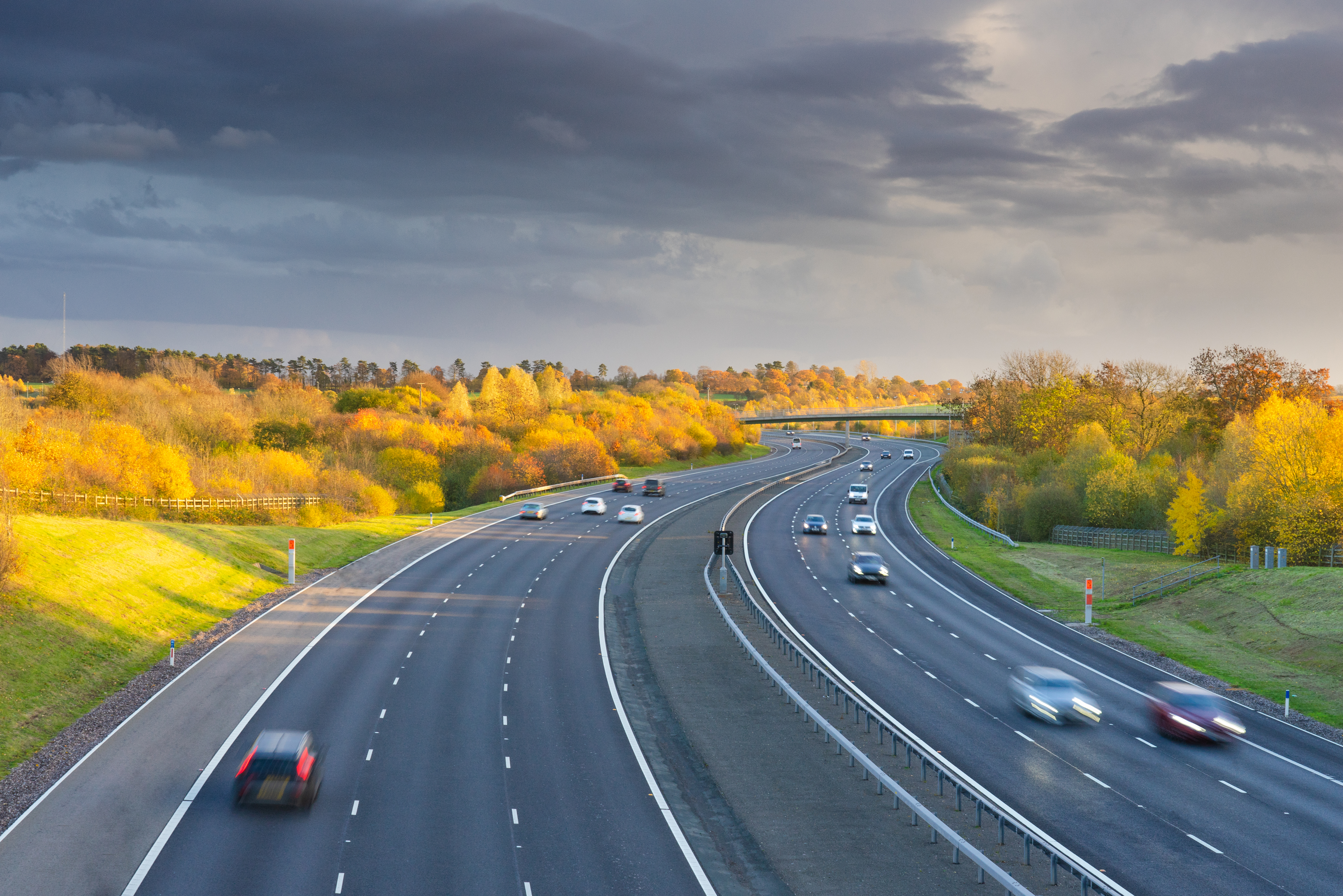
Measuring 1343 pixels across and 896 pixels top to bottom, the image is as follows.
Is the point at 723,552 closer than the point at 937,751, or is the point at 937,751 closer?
the point at 937,751

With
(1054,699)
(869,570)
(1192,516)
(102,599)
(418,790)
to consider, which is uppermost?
(1192,516)

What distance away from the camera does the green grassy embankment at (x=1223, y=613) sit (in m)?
32.0

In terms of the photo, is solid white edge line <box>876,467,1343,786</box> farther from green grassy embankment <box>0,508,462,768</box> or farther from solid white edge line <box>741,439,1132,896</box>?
green grassy embankment <box>0,508,462,768</box>

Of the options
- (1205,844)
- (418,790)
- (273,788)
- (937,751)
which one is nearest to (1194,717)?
(1205,844)

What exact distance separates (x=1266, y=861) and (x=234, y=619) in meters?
35.6

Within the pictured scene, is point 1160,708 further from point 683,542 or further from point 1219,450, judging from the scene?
point 1219,450

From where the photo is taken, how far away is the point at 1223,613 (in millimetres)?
41219

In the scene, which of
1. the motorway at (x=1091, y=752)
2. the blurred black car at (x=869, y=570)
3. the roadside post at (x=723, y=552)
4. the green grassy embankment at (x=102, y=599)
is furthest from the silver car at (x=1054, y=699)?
the green grassy embankment at (x=102, y=599)

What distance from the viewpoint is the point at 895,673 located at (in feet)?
103

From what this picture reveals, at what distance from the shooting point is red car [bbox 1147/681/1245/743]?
24.7 meters

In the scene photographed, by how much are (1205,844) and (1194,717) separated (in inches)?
279

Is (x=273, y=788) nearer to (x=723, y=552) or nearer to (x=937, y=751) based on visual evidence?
(x=937, y=751)

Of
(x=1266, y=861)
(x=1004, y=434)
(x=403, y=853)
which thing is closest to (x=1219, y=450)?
(x=1004, y=434)

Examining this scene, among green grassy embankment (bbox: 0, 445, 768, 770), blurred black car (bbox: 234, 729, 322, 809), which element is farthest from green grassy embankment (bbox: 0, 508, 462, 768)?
blurred black car (bbox: 234, 729, 322, 809)
